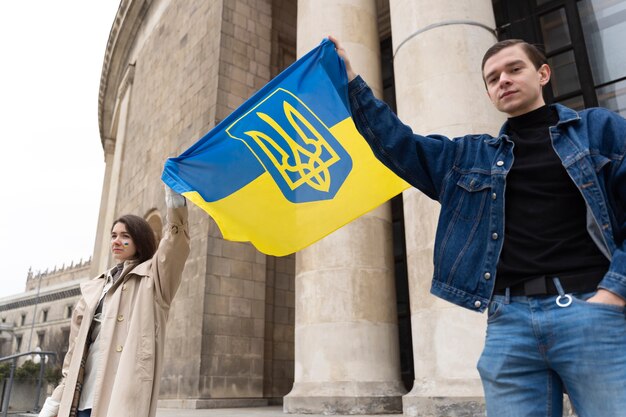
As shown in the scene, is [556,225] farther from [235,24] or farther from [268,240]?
[235,24]

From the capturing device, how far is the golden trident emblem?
382 centimetres

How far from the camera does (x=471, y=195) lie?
189cm

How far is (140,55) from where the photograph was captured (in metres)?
18.6

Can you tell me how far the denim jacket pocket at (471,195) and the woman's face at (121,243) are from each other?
2373 mm

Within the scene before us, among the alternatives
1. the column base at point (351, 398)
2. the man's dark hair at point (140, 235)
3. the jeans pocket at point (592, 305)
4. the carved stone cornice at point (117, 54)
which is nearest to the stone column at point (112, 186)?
the carved stone cornice at point (117, 54)

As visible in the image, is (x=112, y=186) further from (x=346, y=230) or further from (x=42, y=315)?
(x=42, y=315)

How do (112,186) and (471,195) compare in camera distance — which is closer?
(471,195)

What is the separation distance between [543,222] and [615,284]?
303 mm

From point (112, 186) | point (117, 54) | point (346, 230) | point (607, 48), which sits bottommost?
point (346, 230)

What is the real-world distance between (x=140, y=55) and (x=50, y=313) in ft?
199

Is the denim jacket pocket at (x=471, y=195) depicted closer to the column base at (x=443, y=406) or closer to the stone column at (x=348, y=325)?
the column base at (x=443, y=406)

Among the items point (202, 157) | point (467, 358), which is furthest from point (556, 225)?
point (467, 358)

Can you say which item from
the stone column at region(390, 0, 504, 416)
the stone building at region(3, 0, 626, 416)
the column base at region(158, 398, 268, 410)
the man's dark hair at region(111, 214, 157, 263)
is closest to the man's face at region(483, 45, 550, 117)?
the stone building at region(3, 0, 626, 416)

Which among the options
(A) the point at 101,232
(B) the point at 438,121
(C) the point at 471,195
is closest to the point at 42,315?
(A) the point at 101,232
